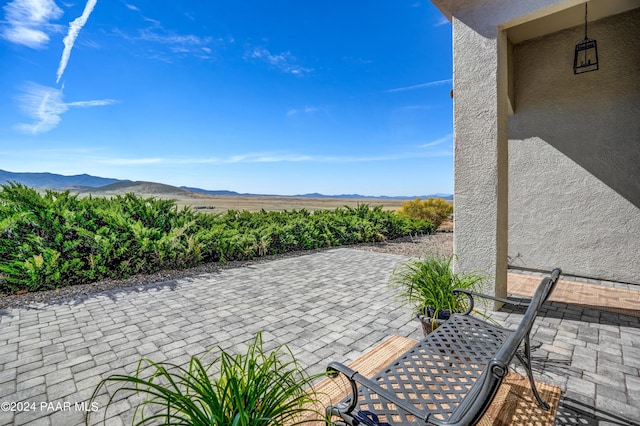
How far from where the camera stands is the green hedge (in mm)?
4555

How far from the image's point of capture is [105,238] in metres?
5.07

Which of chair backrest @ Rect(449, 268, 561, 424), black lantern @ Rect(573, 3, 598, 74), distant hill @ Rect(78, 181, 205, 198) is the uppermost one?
black lantern @ Rect(573, 3, 598, 74)

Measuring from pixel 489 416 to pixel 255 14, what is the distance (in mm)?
13264

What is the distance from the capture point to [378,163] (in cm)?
3172

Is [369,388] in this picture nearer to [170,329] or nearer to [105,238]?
[170,329]

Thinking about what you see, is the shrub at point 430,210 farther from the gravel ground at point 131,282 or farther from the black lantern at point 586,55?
the black lantern at point 586,55

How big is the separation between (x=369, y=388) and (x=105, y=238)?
5.47 meters

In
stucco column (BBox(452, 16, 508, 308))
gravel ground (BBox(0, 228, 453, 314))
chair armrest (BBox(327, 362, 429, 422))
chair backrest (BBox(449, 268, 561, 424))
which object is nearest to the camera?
chair backrest (BBox(449, 268, 561, 424))

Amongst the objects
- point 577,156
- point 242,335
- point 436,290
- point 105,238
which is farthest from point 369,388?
point 577,156

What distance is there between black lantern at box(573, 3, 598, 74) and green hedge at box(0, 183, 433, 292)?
634cm

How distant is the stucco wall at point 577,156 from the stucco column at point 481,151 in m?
2.51

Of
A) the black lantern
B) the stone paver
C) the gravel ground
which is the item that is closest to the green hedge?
the gravel ground

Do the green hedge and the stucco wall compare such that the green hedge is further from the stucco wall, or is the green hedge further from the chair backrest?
the chair backrest

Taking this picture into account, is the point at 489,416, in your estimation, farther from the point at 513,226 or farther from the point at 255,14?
the point at 255,14
